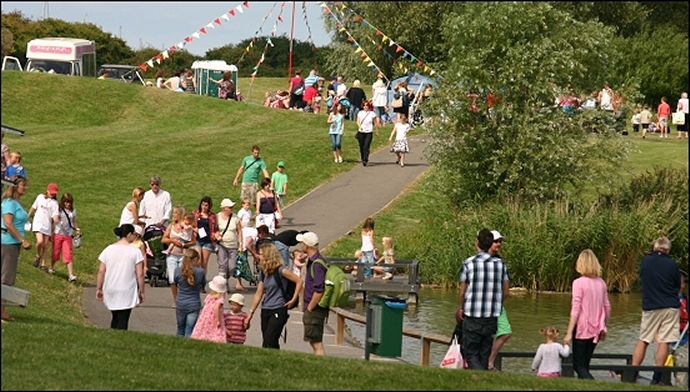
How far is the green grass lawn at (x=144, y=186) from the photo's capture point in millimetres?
11891

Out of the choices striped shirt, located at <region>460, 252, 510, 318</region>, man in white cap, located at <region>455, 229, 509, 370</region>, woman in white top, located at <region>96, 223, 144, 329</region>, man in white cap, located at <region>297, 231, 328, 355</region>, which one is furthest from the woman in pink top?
woman in white top, located at <region>96, 223, 144, 329</region>

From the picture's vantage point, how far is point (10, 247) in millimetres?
16547

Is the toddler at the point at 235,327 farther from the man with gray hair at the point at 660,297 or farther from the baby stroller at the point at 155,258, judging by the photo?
the baby stroller at the point at 155,258

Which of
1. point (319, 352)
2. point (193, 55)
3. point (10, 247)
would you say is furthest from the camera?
point (193, 55)

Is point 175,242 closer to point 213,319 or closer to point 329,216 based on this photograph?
point 213,319

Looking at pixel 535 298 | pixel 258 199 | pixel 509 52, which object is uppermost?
pixel 509 52

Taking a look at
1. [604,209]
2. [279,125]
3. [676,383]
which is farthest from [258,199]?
[279,125]

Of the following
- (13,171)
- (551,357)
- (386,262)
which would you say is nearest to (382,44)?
(386,262)

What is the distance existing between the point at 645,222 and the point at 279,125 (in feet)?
61.9

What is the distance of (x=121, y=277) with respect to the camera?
15602 mm

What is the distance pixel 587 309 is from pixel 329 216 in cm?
1821

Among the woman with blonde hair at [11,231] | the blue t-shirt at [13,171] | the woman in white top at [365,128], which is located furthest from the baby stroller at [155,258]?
the woman in white top at [365,128]

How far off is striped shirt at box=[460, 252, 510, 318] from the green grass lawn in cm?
127

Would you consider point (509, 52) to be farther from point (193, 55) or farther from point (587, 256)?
point (193, 55)
